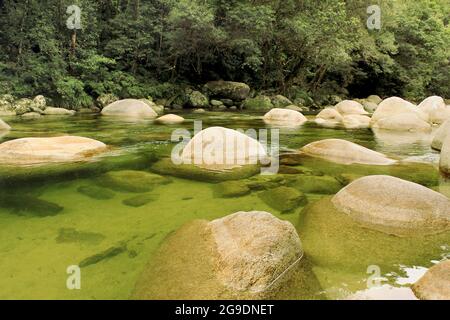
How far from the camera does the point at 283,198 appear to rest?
407cm

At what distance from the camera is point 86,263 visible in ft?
8.47

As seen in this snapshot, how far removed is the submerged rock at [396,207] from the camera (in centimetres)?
320

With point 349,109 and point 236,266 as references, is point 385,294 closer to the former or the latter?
point 236,266

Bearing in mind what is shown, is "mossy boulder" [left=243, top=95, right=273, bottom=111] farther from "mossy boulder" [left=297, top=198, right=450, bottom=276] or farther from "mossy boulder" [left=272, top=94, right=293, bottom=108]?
"mossy boulder" [left=297, top=198, right=450, bottom=276]

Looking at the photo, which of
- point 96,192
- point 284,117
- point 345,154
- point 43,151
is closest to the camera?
point 96,192

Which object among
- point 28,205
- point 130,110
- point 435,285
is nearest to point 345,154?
point 435,285

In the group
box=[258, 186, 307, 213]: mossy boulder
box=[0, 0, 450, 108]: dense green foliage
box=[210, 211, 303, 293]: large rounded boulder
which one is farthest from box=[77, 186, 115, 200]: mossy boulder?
box=[0, 0, 450, 108]: dense green foliage

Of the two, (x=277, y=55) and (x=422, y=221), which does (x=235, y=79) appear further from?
(x=422, y=221)

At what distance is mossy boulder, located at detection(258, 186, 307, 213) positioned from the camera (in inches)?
150

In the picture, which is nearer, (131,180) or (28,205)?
(28,205)

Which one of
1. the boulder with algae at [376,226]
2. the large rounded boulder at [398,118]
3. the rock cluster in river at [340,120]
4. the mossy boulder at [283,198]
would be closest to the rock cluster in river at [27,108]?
the rock cluster in river at [340,120]

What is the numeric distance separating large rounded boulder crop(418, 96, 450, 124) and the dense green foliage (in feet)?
21.8

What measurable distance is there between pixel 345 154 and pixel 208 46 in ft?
52.3
